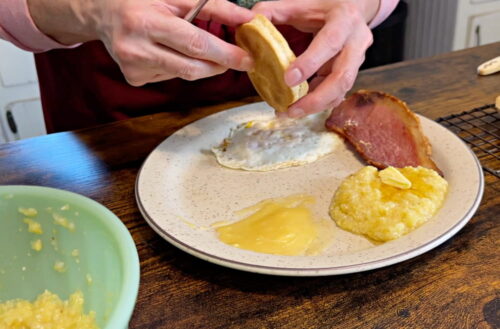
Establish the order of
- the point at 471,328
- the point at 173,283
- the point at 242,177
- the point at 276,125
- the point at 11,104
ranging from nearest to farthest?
the point at 471,328, the point at 173,283, the point at 242,177, the point at 276,125, the point at 11,104

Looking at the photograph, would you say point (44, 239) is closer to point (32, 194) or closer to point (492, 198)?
point (32, 194)

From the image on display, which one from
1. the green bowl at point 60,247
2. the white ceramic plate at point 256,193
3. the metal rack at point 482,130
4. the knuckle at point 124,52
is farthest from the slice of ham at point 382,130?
the green bowl at point 60,247

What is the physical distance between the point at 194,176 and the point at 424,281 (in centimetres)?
52

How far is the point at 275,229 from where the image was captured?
0.87 meters

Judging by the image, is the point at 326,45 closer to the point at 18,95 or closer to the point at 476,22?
the point at 18,95

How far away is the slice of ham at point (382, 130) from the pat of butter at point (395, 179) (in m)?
0.14

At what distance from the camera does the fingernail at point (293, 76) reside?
0.87 metres

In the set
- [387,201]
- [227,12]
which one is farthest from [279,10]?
[387,201]

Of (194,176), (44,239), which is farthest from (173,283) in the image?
(194,176)

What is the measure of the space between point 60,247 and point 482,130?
973 mm

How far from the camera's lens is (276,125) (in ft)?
3.93

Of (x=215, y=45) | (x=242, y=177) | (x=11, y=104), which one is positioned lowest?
(x=11, y=104)

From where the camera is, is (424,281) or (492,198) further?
(492,198)

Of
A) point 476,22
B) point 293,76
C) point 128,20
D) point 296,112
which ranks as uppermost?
point 128,20
